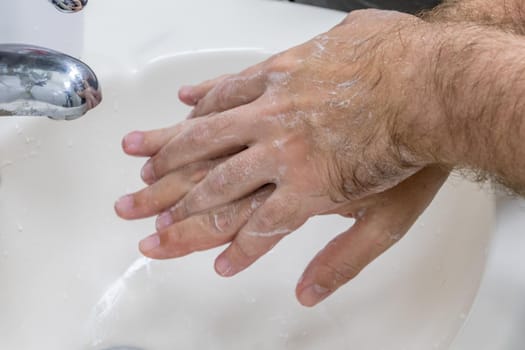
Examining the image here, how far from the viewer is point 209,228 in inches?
19.6

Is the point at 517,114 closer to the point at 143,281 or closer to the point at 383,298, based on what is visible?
the point at 383,298

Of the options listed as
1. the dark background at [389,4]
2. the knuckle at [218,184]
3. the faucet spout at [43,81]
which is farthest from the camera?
the dark background at [389,4]

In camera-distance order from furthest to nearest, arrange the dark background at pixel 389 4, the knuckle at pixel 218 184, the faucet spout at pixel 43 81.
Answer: the dark background at pixel 389 4 < the knuckle at pixel 218 184 < the faucet spout at pixel 43 81

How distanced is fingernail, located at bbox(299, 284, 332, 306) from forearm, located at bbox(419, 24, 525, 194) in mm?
147

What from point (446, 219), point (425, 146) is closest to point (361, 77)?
point (425, 146)

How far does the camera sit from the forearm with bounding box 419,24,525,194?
390 millimetres

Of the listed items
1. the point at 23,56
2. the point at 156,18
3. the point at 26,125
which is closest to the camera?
the point at 23,56

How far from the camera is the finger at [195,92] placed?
579 millimetres

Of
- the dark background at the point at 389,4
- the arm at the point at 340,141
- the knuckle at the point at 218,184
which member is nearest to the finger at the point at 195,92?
the arm at the point at 340,141

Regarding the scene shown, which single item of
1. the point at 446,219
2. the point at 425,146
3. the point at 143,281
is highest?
the point at 425,146

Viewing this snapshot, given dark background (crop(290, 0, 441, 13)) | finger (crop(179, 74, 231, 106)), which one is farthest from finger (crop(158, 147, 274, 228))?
dark background (crop(290, 0, 441, 13))

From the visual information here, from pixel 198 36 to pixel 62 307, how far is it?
0.91 ft

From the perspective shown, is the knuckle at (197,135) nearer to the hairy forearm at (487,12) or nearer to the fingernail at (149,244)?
the fingernail at (149,244)

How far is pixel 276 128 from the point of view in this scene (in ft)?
1.57
